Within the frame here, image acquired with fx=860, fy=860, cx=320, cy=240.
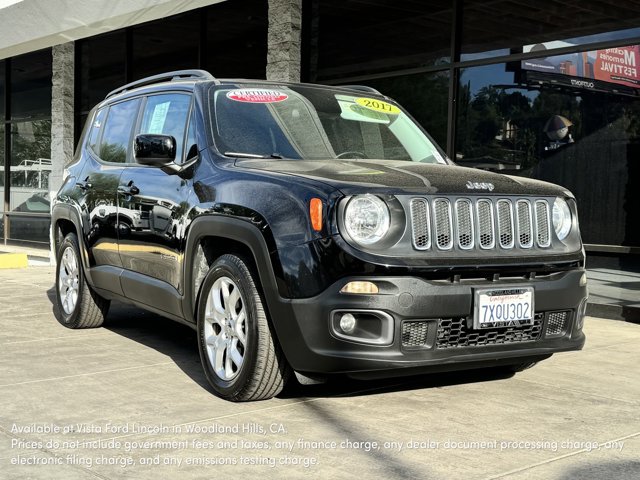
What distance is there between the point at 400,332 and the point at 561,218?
51.7 inches

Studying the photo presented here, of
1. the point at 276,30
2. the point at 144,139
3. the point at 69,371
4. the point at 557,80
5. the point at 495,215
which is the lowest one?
the point at 69,371

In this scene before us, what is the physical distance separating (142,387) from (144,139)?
1.49 meters

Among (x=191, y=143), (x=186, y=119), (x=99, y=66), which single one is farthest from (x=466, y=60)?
(x=99, y=66)

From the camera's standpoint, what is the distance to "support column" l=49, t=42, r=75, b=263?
15594 millimetres

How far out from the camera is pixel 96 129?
705cm

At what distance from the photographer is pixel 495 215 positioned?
445 centimetres

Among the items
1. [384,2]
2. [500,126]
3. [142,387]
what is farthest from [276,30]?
[142,387]

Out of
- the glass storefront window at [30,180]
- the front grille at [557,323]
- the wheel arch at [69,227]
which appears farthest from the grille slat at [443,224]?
the glass storefront window at [30,180]

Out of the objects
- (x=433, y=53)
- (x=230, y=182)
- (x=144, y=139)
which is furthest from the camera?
(x=433, y=53)

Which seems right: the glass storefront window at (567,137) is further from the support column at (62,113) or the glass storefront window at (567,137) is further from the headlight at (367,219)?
the support column at (62,113)

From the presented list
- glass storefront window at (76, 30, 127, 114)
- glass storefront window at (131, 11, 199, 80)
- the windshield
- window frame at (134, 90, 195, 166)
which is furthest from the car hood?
glass storefront window at (76, 30, 127, 114)

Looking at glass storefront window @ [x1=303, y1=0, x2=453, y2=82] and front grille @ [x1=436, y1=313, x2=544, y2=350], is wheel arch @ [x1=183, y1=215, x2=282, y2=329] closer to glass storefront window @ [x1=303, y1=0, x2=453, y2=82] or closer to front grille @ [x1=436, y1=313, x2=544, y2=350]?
front grille @ [x1=436, y1=313, x2=544, y2=350]

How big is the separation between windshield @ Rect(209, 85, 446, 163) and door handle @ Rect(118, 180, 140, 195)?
88 centimetres

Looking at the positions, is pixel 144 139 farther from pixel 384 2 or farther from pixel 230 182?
pixel 384 2
